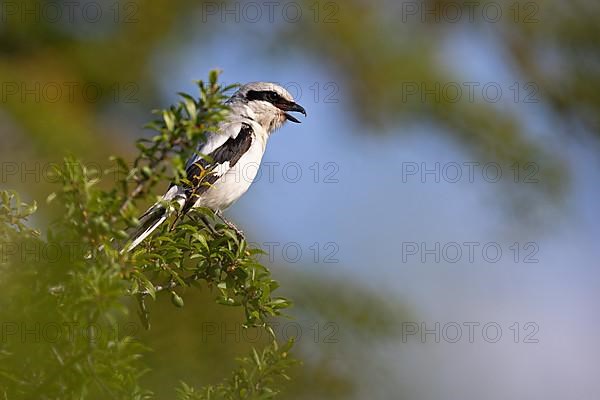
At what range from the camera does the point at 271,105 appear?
4.22 m

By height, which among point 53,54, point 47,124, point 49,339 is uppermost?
point 53,54

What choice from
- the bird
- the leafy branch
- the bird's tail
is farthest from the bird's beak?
the leafy branch

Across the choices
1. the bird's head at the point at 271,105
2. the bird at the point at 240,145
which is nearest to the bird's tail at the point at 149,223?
the bird at the point at 240,145

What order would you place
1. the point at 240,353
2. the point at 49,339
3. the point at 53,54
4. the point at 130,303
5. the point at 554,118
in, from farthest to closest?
the point at 554,118, the point at 53,54, the point at 240,353, the point at 130,303, the point at 49,339

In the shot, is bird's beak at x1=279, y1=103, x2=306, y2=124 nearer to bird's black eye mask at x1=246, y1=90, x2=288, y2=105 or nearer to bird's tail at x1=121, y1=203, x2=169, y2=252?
bird's black eye mask at x1=246, y1=90, x2=288, y2=105

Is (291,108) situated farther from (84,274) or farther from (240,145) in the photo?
(84,274)

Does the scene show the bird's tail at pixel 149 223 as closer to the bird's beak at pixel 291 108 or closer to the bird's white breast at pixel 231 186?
the bird's white breast at pixel 231 186

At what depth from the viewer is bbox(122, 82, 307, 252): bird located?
3561mm

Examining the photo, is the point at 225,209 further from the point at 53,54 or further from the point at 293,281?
the point at 53,54

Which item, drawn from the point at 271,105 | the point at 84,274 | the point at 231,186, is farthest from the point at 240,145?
the point at 84,274

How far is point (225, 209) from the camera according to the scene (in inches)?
146

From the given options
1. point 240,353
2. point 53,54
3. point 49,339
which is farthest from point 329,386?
point 53,54

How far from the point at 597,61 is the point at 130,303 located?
263cm

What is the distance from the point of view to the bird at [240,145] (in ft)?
11.7
